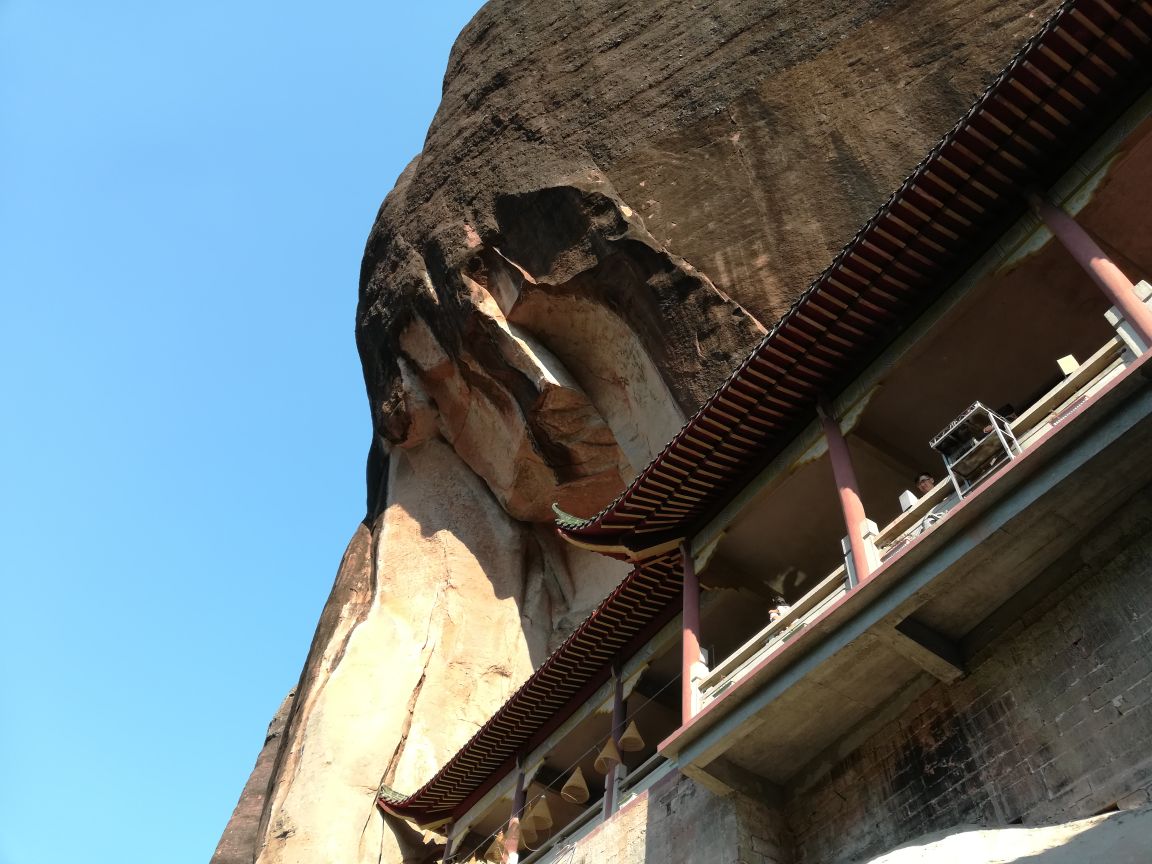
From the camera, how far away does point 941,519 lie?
7590 mm

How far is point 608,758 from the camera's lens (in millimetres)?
11797

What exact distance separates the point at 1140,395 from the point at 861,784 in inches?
143

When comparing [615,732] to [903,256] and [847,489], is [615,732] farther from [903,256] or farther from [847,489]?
[903,256]

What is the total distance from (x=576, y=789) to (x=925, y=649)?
6353 mm

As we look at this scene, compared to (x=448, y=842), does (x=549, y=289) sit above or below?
above

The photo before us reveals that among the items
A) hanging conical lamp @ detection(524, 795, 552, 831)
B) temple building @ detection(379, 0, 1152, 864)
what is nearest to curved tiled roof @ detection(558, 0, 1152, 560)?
temple building @ detection(379, 0, 1152, 864)

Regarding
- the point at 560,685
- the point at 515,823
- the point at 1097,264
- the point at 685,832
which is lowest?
the point at 685,832

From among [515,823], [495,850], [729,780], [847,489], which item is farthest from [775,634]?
[495,850]

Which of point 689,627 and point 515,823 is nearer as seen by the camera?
point 689,627

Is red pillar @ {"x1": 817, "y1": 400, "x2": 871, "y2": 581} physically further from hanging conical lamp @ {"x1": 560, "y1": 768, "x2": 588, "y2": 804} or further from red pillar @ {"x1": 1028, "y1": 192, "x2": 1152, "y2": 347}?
hanging conical lamp @ {"x1": 560, "y1": 768, "x2": 588, "y2": 804}

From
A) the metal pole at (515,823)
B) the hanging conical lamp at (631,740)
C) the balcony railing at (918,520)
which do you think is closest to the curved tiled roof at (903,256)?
the balcony railing at (918,520)

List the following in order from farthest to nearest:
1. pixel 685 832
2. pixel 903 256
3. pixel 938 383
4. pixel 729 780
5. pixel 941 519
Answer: pixel 938 383
pixel 685 832
pixel 903 256
pixel 729 780
pixel 941 519

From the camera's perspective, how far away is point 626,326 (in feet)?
56.0

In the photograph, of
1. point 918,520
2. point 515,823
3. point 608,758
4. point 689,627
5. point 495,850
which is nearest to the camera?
point 918,520
